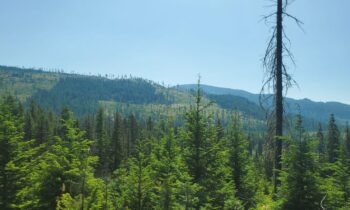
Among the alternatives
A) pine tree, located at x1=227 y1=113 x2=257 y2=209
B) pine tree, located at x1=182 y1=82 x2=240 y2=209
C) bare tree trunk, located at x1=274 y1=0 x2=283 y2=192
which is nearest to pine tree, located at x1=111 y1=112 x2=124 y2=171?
pine tree, located at x1=227 y1=113 x2=257 y2=209

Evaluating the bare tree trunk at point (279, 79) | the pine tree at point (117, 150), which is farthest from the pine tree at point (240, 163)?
the pine tree at point (117, 150)

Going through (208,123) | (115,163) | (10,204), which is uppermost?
(208,123)

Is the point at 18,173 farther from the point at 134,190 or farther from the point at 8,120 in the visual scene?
the point at 134,190

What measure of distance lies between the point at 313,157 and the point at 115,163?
2459 inches

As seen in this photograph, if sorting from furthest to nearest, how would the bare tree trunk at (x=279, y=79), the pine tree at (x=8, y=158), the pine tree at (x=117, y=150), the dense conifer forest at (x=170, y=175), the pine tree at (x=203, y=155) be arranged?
the pine tree at (x=117, y=150)
the pine tree at (x=203, y=155)
the bare tree trunk at (x=279, y=79)
the pine tree at (x=8, y=158)
the dense conifer forest at (x=170, y=175)

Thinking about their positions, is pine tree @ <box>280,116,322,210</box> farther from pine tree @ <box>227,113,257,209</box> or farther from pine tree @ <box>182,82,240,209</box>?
pine tree @ <box>227,113,257,209</box>

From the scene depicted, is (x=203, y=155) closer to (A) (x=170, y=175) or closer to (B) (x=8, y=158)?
(A) (x=170, y=175)

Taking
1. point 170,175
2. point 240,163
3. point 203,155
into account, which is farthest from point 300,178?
point 240,163

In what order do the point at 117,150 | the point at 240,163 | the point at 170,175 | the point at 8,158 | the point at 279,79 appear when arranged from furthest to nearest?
the point at 117,150 < the point at 240,163 < the point at 279,79 < the point at 8,158 < the point at 170,175

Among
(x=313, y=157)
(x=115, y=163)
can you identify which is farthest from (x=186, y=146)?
(x=115, y=163)

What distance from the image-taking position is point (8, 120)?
1327 cm

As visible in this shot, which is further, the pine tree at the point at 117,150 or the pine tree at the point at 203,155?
the pine tree at the point at 117,150

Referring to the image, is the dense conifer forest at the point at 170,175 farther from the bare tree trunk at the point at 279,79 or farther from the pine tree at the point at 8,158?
the bare tree trunk at the point at 279,79

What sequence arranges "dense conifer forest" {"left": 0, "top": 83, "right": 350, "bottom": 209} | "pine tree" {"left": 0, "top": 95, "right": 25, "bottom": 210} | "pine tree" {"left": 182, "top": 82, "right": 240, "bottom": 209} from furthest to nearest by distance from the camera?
"pine tree" {"left": 182, "top": 82, "right": 240, "bottom": 209}
"pine tree" {"left": 0, "top": 95, "right": 25, "bottom": 210}
"dense conifer forest" {"left": 0, "top": 83, "right": 350, "bottom": 209}
